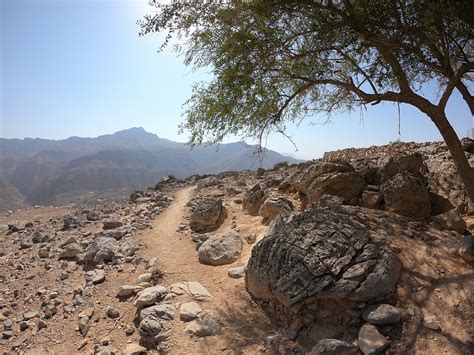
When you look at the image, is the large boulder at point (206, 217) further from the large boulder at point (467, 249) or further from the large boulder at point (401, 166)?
the large boulder at point (467, 249)

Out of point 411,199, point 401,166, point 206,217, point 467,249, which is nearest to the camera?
point 467,249

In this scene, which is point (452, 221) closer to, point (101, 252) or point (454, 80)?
point (454, 80)

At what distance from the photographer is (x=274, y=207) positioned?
10.6m

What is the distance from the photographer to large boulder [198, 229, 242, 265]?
9242mm

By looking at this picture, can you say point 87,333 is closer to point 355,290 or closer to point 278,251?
point 278,251

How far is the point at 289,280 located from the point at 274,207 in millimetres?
4504

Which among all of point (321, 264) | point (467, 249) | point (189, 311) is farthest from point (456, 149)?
point (189, 311)

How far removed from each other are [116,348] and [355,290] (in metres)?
4.82

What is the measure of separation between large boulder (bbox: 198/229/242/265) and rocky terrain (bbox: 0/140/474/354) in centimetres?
4

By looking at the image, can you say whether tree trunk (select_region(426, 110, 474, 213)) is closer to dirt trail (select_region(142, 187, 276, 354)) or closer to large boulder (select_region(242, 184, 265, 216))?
dirt trail (select_region(142, 187, 276, 354))

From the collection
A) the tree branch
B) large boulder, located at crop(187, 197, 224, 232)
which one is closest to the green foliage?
the tree branch

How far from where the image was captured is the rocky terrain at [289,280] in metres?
5.54

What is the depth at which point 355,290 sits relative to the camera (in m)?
5.72

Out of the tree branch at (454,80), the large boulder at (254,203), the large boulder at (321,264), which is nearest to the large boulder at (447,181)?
the tree branch at (454,80)
